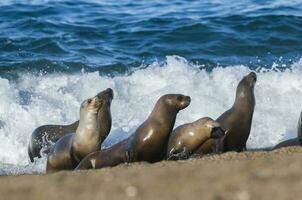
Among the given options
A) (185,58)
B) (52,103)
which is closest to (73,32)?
(185,58)

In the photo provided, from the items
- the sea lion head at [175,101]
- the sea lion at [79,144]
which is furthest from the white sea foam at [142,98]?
the sea lion head at [175,101]

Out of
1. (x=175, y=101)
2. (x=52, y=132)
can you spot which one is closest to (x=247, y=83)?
(x=175, y=101)

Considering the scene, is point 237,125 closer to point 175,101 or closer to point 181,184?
point 175,101

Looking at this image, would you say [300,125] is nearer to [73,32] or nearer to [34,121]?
[34,121]

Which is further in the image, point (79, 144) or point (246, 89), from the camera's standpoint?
point (246, 89)

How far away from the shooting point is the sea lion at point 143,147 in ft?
23.2

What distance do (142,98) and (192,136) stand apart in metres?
4.46

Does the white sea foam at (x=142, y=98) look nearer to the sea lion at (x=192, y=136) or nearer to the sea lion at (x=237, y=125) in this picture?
the sea lion at (x=237, y=125)

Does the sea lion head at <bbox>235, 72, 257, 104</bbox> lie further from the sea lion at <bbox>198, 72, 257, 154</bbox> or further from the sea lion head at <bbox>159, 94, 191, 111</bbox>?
the sea lion head at <bbox>159, 94, 191, 111</bbox>

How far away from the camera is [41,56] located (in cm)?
1499

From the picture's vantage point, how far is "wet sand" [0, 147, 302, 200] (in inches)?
129

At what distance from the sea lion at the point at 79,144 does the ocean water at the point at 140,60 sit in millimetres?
523

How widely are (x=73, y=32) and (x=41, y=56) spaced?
2.29 metres

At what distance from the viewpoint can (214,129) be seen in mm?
7426
